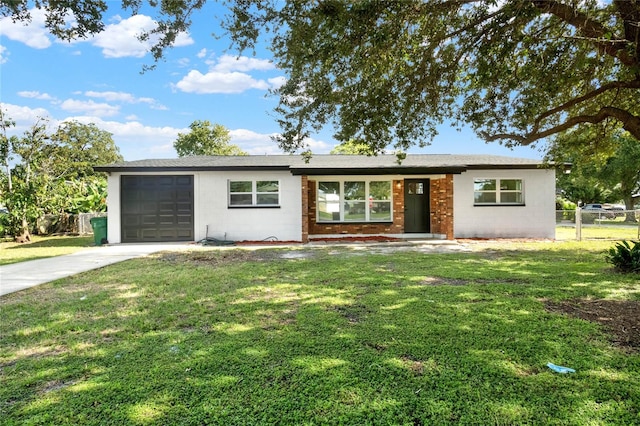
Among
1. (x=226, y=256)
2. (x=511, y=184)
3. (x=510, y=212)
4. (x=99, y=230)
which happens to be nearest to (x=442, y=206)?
(x=510, y=212)

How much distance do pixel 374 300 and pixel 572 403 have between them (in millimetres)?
2830

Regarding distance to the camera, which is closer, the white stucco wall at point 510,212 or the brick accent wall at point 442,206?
the brick accent wall at point 442,206

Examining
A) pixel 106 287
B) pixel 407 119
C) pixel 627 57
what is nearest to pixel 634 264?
pixel 627 57

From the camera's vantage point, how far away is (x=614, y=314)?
444cm

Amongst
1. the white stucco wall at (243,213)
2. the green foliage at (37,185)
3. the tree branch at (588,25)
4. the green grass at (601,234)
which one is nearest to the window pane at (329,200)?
the white stucco wall at (243,213)

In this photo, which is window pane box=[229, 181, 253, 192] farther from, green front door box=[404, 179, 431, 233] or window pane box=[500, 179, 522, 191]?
window pane box=[500, 179, 522, 191]

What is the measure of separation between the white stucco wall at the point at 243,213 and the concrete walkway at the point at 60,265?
1666 millimetres

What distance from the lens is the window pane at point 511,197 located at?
46.7 feet

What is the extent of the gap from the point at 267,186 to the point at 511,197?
32.0 ft

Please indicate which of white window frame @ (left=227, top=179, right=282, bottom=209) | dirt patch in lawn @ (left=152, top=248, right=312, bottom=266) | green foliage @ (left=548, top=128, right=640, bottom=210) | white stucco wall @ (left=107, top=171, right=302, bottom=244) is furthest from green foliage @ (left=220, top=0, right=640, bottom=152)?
white window frame @ (left=227, top=179, right=282, bottom=209)

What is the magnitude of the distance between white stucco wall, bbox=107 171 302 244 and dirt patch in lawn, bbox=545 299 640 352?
9622 mm

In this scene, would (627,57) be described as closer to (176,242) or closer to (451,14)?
(451,14)

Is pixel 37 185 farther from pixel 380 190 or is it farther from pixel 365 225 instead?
pixel 380 190

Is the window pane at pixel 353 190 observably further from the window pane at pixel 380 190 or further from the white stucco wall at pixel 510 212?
the white stucco wall at pixel 510 212
